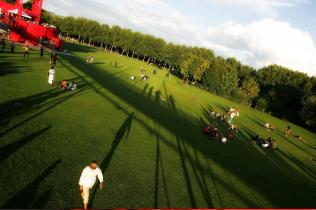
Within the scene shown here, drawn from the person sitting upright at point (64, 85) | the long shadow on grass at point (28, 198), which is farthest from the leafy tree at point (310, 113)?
the long shadow on grass at point (28, 198)

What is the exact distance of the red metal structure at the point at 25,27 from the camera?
52.1 m

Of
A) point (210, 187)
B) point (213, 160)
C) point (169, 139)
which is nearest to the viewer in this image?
point (210, 187)

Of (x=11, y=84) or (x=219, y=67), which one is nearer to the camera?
(x=11, y=84)

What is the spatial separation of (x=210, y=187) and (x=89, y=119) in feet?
34.3

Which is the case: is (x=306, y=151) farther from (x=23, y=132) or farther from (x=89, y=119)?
(x=23, y=132)

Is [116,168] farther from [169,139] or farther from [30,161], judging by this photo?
[169,139]

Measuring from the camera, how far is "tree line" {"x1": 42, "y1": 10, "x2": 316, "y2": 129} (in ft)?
254

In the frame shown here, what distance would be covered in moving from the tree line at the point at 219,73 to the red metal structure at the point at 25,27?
4575 centimetres

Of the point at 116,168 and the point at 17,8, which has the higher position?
the point at 17,8

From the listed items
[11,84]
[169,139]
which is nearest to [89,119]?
[169,139]

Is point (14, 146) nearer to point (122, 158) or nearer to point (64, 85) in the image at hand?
point (122, 158)

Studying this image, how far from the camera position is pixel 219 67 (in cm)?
8606

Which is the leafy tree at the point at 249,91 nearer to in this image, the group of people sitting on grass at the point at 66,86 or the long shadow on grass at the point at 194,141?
the long shadow on grass at the point at 194,141

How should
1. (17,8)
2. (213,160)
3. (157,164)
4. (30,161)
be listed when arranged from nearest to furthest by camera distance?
1. (30,161)
2. (157,164)
3. (213,160)
4. (17,8)
